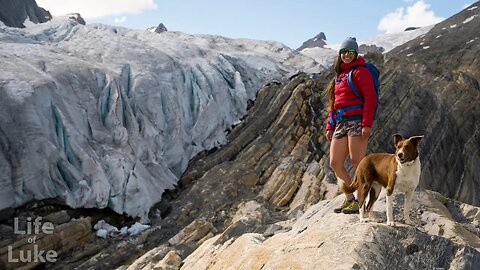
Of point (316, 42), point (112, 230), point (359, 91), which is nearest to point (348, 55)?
point (359, 91)

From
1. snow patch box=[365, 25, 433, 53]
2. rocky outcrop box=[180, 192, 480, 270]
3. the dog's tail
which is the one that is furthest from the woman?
snow patch box=[365, 25, 433, 53]

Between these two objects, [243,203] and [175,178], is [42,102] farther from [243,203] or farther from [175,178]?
[243,203]

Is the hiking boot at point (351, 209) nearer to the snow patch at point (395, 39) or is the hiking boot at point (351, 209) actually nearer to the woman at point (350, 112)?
the woman at point (350, 112)

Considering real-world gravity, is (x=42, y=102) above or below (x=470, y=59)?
below

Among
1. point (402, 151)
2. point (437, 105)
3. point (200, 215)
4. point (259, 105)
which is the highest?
point (402, 151)

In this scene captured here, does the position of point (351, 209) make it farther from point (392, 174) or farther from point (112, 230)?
point (112, 230)

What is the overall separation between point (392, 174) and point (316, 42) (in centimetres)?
14385

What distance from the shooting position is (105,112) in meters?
23.9

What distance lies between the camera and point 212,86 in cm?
3083

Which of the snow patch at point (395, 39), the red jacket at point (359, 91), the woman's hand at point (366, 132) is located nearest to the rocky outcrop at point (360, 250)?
the woman's hand at point (366, 132)

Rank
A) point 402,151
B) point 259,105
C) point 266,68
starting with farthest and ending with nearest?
point 266,68 → point 259,105 → point 402,151

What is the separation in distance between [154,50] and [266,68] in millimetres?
10838

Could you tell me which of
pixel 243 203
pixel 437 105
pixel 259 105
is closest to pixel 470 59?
pixel 437 105

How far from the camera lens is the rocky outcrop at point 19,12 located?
41.7m
